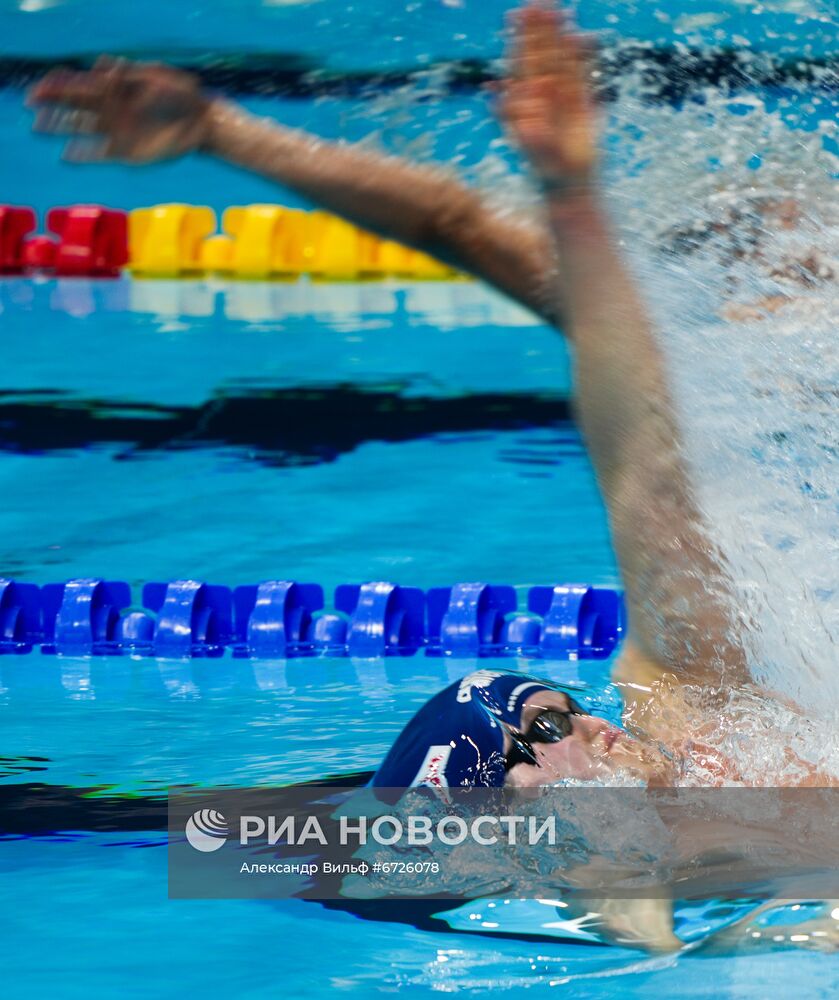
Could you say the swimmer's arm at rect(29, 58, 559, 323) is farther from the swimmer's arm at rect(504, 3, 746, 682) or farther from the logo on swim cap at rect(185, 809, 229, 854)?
the logo on swim cap at rect(185, 809, 229, 854)

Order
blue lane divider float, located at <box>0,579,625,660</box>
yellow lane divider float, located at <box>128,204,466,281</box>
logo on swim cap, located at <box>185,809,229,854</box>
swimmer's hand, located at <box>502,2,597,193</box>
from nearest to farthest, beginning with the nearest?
swimmer's hand, located at <box>502,2,597,193</box>
logo on swim cap, located at <box>185,809,229,854</box>
blue lane divider float, located at <box>0,579,625,660</box>
yellow lane divider float, located at <box>128,204,466,281</box>

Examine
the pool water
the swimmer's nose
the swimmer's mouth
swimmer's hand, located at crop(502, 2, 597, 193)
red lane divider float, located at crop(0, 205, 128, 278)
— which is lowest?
red lane divider float, located at crop(0, 205, 128, 278)

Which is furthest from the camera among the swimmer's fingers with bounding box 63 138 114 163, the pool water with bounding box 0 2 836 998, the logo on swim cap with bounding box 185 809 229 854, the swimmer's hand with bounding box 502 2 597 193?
the logo on swim cap with bounding box 185 809 229 854

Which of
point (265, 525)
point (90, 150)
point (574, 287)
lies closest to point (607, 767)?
point (574, 287)

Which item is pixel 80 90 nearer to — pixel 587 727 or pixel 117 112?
pixel 117 112

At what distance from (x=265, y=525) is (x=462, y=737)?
2.55 meters

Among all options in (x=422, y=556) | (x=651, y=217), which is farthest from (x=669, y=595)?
(x=422, y=556)

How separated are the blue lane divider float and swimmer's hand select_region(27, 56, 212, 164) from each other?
5.71ft

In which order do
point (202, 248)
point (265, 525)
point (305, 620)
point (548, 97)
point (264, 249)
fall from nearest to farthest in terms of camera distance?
point (548, 97) → point (305, 620) → point (265, 525) → point (264, 249) → point (202, 248)

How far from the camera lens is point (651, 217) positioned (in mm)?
2701

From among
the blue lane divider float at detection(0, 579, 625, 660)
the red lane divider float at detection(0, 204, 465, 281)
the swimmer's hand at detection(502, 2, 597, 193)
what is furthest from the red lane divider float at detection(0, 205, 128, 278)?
the swimmer's hand at detection(502, 2, 597, 193)

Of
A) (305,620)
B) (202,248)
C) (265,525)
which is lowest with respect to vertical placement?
(202,248)

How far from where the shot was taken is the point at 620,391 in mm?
1918

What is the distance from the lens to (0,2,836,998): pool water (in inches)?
77.3
